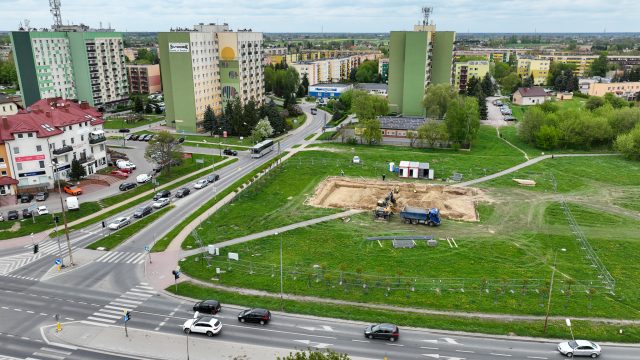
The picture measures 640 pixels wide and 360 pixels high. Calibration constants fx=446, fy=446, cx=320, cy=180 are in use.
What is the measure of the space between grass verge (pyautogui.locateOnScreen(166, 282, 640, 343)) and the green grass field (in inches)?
66.5

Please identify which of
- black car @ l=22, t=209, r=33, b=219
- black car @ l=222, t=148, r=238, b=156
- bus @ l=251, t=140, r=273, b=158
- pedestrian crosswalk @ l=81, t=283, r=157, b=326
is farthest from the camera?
black car @ l=222, t=148, r=238, b=156

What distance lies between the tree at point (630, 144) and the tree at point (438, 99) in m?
38.9

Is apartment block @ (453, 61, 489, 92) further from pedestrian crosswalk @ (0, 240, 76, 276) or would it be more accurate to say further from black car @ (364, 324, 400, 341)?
pedestrian crosswalk @ (0, 240, 76, 276)

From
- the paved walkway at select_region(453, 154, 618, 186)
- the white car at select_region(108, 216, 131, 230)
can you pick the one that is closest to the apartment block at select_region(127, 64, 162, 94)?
the white car at select_region(108, 216, 131, 230)

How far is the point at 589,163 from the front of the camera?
87.7 m

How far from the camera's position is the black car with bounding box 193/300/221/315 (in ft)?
128

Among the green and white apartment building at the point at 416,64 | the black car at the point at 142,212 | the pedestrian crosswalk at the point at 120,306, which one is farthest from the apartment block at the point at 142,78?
the pedestrian crosswalk at the point at 120,306

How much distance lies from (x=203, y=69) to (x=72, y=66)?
155ft

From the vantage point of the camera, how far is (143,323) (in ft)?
124

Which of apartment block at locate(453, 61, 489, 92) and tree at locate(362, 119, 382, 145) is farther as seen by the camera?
apartment block at locate(453, 61, 489, 92)

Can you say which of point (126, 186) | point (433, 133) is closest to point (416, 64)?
point (433, 133)

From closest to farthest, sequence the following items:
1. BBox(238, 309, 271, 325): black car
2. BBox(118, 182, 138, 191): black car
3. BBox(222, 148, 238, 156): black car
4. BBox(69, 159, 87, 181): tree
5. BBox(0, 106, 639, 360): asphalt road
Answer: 1. BBox(0, 106, 639, 360): asphalt road
2. BBox(238, 309, 271, 325): black car
3. BBox(118, 182, 138, 191): black car
4. BBox(69, 159, 87, 181): tree
5. BBox(222, 148, 238, 156): black car

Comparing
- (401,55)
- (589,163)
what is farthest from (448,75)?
(589,163)

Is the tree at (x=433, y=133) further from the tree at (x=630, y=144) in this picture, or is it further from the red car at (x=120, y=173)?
the red car at (x=120, y=173)
